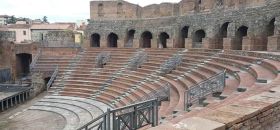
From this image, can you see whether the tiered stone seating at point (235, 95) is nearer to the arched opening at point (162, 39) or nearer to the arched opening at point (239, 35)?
the arched opening at point (239, 35)

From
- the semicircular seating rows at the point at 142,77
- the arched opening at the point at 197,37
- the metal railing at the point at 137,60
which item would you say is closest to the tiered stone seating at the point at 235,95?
the semicircular seating rows at the point at 142,77

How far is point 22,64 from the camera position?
28.7 m

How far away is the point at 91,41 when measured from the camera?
28359mm

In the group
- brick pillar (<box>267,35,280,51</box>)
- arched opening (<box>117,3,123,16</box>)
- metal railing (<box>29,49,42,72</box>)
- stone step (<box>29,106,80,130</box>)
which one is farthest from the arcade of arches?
stone step (<box>29,106,80,130</box>)

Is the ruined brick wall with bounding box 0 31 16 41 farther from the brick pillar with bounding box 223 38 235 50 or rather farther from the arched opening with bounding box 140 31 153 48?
the brick pillar with bounding box 223 38 235 50

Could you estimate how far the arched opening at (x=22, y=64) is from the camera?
27656mm

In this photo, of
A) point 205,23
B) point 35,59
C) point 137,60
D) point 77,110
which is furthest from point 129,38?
point 77,110

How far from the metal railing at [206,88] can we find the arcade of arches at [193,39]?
6.20 meters

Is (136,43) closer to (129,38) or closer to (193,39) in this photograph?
(129,38)

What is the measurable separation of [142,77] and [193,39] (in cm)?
580

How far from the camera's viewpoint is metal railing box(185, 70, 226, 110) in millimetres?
9734

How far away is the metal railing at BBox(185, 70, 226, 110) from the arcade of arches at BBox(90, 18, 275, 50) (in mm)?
6200

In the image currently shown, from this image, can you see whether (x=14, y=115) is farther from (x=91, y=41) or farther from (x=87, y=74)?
(x=91, y=41)

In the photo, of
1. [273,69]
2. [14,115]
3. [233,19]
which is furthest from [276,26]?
[14,115]
